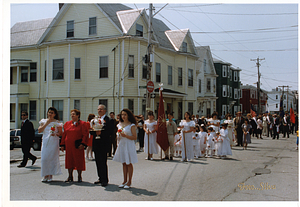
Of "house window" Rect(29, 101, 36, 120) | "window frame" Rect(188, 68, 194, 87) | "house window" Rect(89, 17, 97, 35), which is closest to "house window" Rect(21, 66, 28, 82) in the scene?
"house window" Rect(29, 101, 36, 120)

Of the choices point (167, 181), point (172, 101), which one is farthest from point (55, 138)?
point (172, 101)

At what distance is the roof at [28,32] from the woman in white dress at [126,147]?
21505 millimetres

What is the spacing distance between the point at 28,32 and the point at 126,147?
79.5 feet

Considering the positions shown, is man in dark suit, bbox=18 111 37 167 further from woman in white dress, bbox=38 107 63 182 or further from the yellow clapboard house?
the yellow clapboard house

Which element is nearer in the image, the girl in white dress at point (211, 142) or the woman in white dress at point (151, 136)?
the woman in white dress at point (151, 136)

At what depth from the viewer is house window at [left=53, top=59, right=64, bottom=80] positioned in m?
24.0

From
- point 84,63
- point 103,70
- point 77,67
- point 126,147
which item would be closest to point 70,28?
point 84,63

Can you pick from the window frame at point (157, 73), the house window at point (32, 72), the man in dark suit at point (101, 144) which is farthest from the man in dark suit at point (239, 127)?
the house window at point (32, 72)

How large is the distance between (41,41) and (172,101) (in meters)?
13.4

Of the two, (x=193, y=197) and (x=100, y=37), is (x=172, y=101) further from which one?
(x=193, y=197)

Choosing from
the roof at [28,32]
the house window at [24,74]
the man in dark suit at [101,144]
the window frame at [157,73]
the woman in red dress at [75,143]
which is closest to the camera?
the man in dark suit at [101,144]

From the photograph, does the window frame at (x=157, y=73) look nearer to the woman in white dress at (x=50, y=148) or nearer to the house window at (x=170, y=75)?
the house window at (x=170, y=75)

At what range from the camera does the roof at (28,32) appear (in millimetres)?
26125

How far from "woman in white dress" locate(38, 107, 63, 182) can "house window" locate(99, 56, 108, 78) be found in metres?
15.6
